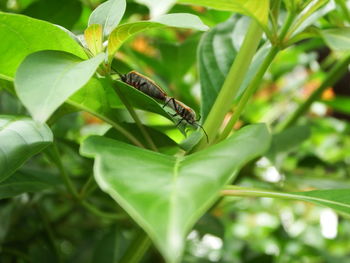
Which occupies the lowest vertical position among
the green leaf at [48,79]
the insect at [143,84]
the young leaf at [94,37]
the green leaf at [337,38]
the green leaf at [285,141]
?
the green leaf at [285,141]

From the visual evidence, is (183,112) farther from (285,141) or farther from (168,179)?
(285,141)

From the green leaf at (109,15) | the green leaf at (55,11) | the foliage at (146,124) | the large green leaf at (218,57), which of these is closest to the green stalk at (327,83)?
the foliage at (146,124)

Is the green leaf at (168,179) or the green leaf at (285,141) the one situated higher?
the green leaf at (168,179)

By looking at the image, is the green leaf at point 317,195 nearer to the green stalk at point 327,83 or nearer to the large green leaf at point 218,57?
the large green leaf at point 218,57

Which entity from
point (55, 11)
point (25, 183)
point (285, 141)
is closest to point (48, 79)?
point (25, 183)

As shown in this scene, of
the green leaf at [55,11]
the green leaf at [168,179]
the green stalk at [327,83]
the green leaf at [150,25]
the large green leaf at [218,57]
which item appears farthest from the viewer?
the green stalk at [327,83]

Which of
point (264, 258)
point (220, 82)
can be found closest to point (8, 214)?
point (220, 82)

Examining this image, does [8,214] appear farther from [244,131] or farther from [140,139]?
[244,131]

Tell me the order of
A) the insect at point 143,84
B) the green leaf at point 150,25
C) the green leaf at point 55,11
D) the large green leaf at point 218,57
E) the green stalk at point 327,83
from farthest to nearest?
the green stalk at point 327,83 → the green leaf at point 55,11 → the large green leaf at point 218,57 → the insect at point 143,84 → the green leaf at point 150,25
